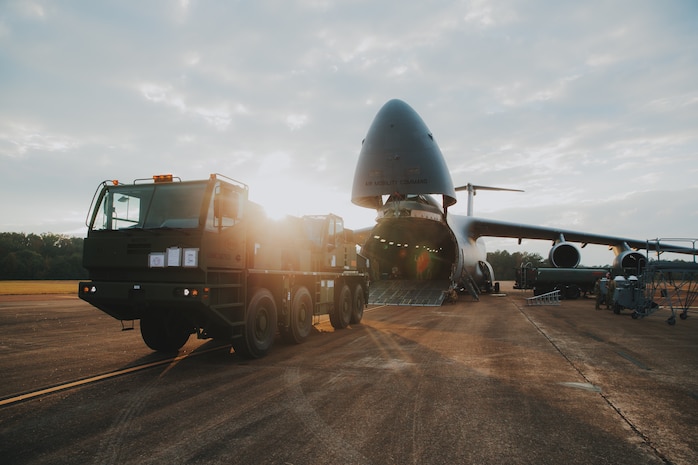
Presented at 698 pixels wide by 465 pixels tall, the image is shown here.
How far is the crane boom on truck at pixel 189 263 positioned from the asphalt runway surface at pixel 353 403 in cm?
70

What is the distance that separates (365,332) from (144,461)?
839 cm

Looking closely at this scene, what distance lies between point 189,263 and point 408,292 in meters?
17.0

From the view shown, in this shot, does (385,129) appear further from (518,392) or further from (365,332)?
(518,392)

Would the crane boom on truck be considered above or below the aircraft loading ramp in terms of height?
above

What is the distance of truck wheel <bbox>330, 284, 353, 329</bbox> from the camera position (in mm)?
12305

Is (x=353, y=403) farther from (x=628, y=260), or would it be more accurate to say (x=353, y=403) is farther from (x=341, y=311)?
(x=628, y=260)

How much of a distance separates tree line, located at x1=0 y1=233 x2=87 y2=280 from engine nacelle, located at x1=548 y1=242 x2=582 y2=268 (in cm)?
5699

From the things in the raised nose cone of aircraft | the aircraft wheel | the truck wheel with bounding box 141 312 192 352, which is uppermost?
the raised nose cone of aircraft

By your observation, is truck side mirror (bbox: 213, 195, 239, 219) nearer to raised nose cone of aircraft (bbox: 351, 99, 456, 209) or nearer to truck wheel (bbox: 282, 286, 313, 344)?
truck wheel (bbox: 282, 286, 313, 344)

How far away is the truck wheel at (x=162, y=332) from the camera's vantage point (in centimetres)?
860

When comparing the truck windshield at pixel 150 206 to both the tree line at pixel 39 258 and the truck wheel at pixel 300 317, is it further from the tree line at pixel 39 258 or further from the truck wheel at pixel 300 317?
the tree line at pixel 39 258

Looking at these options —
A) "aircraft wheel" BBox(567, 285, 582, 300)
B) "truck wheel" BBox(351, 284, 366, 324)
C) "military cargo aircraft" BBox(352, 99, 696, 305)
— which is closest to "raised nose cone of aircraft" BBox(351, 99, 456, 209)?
"military cargo aircraft" BBox(352, 99, 696, 305)

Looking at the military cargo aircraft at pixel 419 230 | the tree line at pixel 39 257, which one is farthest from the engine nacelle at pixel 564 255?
the tree line at pixel 39 257

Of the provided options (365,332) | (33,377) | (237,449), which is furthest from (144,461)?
(365,332)
